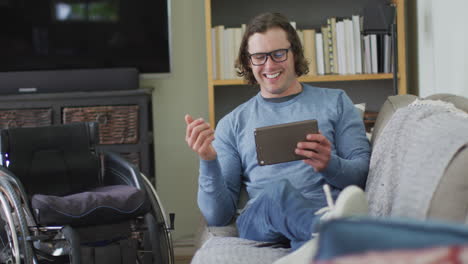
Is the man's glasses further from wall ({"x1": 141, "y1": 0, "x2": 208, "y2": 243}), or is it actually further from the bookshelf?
wall ({"x1": 141, "y1": 0, "x2": 208, "y2": 243})

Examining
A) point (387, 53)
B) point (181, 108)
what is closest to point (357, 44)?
point (387, 53)

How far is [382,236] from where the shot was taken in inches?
25.0

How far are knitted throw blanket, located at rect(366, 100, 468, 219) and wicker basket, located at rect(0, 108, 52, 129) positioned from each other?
1.79 metres

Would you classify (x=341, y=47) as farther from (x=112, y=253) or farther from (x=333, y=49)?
(x=112, y=253)

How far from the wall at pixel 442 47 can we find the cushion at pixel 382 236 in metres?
1.54

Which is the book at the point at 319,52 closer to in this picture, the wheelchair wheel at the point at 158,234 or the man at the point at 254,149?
the man at the point at 254,149

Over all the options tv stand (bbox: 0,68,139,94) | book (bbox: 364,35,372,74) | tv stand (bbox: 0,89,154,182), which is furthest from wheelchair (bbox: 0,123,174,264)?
book (bbox: 364,35,372,74)

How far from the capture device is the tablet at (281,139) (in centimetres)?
179

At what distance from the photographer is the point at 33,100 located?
3.07 meters

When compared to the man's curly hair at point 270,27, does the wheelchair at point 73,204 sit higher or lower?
lower

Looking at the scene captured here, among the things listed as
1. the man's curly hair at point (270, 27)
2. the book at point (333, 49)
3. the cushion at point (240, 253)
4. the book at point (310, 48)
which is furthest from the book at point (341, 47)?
the cushion at point (240, 253)

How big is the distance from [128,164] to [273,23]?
0.90 metres

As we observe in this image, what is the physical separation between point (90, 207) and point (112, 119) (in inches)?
34.1

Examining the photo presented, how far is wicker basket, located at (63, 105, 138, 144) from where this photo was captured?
3.07 meters
